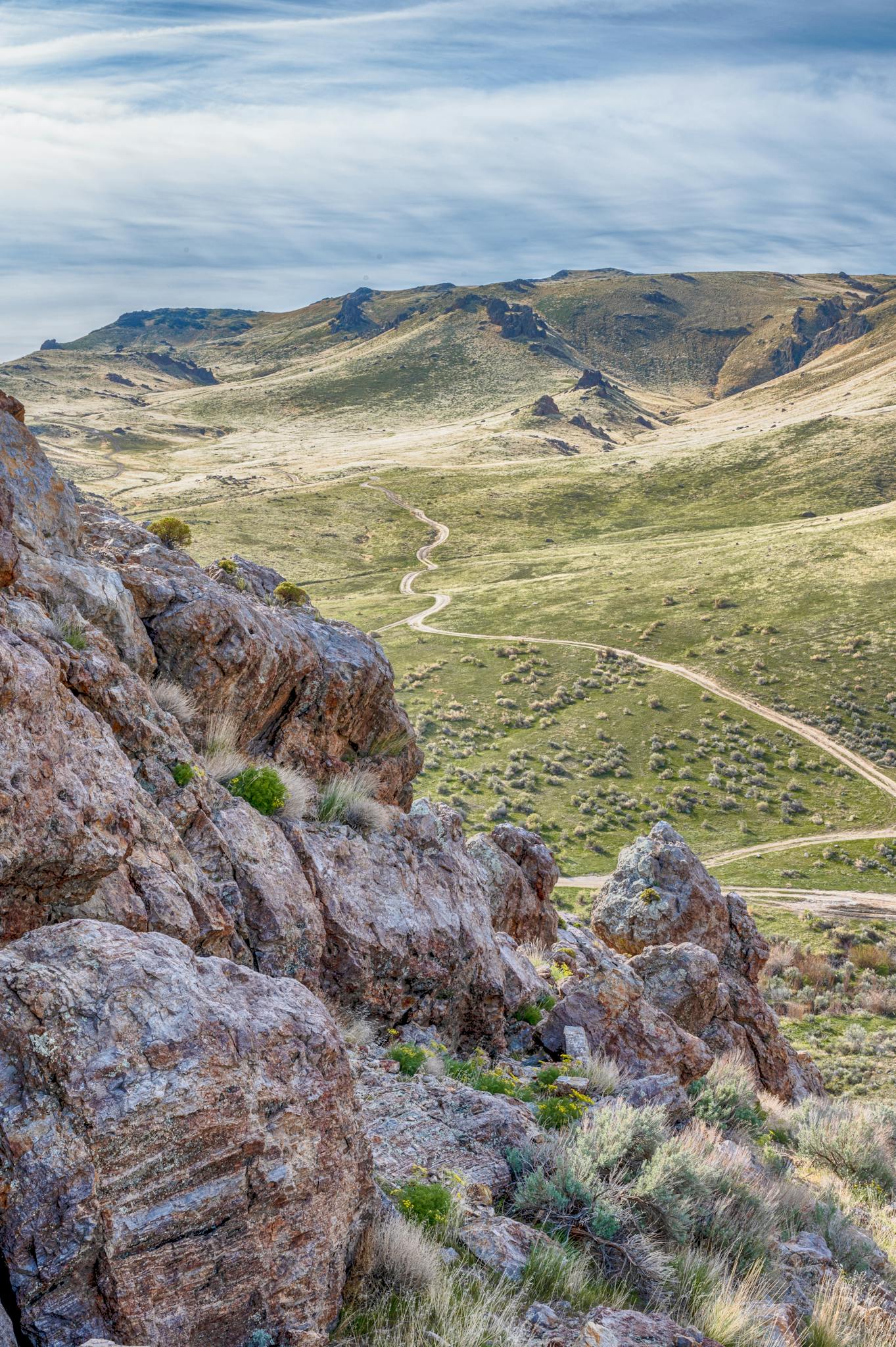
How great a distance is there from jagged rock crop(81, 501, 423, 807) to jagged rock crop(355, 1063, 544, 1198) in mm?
5757

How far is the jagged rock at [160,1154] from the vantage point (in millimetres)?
4613

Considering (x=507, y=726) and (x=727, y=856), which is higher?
(x=507, y=726)

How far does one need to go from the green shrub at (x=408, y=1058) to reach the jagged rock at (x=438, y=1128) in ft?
0.53

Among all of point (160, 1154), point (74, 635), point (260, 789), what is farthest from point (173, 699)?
point (160, 1154)

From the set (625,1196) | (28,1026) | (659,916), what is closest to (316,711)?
(625,1196)

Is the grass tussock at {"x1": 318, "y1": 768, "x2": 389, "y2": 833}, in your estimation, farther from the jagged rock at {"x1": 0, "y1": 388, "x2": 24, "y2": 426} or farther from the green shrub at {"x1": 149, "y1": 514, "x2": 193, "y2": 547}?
the jagged rock at {"x1": 0, "y1": 388, "x2": 24, "y2": 426}

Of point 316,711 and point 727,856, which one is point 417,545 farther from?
point 316,711

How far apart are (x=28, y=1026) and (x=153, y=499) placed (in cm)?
14550

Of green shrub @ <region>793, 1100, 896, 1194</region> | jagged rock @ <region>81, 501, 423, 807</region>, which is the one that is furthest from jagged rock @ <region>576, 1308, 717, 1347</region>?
green shrub @ <region>793, 1100, 896, 1194</region>

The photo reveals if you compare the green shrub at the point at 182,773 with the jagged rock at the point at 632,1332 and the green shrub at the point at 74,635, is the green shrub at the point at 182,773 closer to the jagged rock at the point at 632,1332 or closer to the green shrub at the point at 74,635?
the green shrub at the point at 74,635

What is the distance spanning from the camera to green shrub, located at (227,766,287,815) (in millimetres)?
11539

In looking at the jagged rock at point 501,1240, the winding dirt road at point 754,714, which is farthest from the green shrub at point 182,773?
the winding dirt road at point 754,714

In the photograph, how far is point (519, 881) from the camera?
1995 cm

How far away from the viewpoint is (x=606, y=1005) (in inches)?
550
